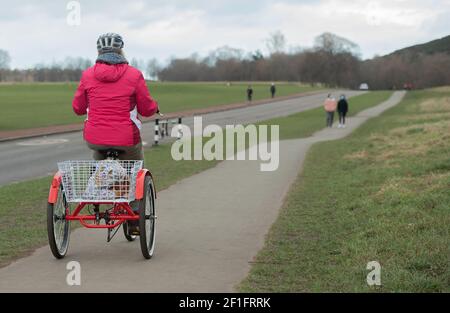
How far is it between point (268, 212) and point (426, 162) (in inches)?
212

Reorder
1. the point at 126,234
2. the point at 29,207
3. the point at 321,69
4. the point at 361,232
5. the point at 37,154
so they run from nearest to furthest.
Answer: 1. the point at 126,234
2. the point at 361,232
3. the point at 29,207
4. the point at 37,154
5. the point at 321,69

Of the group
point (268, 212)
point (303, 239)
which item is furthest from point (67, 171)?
point (268, 212)

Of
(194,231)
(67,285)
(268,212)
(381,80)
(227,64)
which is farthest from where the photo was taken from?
(227,64)

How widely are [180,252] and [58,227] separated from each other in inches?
48.8

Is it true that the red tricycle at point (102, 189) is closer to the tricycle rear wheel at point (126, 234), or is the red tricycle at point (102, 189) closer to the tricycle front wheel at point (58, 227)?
the tricycle front wheel at point (58, 227)

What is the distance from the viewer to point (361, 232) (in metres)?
7.22

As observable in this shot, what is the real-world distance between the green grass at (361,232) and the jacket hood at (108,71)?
7.05 ft

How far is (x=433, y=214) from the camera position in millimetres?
7934

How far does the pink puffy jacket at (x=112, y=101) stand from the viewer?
20.0 ft

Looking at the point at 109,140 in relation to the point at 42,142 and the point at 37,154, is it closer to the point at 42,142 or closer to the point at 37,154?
the point at 37,154

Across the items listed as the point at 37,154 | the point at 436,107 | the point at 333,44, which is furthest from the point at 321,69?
the point at 37,154

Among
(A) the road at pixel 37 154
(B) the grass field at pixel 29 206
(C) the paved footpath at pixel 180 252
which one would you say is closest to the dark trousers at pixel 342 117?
(A) the road at pixel 37 154

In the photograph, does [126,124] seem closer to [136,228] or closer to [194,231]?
[136,228]

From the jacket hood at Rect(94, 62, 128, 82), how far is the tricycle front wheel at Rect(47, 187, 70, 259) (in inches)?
43.6
